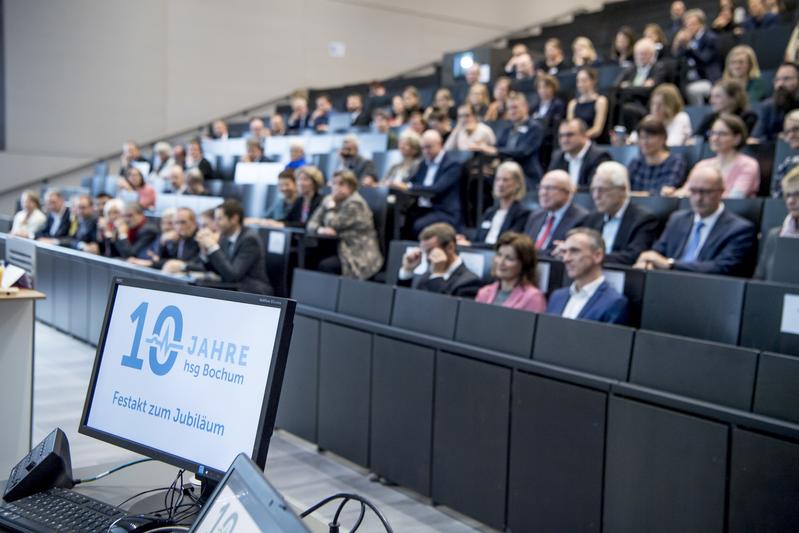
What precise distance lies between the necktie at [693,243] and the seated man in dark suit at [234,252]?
228 centimetres

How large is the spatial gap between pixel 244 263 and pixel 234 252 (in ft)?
0.40

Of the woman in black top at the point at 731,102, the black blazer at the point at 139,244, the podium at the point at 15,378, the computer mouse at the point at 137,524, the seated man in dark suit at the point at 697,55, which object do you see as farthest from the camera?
the seated man in dark suit at the point at 697,55

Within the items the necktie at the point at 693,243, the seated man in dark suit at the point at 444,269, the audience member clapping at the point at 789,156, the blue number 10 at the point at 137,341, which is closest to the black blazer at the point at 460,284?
the seated man in dark suit at the point at 444,269

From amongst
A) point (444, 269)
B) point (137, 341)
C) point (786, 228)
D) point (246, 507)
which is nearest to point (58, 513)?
point (137, 341)

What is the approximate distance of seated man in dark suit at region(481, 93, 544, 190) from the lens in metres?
5.87

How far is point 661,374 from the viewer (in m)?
2.37

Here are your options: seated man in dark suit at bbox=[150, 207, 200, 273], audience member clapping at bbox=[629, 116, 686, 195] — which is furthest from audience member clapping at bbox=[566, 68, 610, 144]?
seated man in dark suit at bbox=[150, 207, 200, 273]

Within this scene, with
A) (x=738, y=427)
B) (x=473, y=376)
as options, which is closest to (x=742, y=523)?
(x=738, y=427)

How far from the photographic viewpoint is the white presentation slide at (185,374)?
128cm

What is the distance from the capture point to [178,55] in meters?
10.7

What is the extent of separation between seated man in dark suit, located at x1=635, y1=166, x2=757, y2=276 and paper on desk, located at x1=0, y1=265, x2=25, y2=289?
2.50 meters

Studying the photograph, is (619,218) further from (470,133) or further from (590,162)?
(470,133)

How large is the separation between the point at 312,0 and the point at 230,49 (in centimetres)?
148

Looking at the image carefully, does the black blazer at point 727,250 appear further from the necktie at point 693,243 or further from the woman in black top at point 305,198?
the woman in black top at point 305,198
